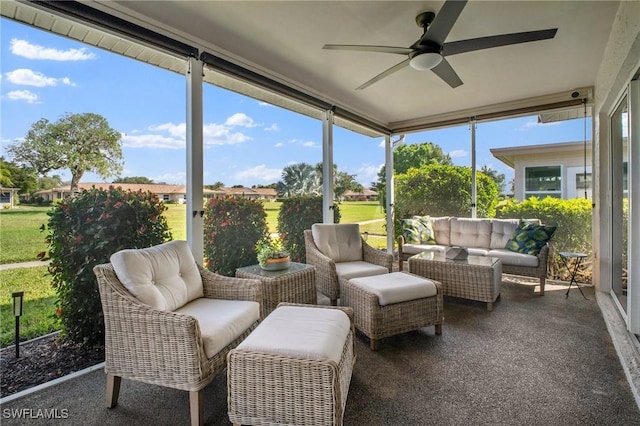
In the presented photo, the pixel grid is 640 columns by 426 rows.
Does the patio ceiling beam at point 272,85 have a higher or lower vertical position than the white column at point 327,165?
higher

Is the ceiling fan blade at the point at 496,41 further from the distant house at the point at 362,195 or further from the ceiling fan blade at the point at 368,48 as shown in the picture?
the distant house at the point at 362,195

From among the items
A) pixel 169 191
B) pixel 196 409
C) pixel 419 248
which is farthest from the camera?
pixel 419 248

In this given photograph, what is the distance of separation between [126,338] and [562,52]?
4.52 metres

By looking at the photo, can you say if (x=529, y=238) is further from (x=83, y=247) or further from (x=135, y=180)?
(x=83, y=247)

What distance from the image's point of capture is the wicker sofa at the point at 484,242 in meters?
3.74

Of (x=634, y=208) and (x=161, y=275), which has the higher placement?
(x=634, y=208)

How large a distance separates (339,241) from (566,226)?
3548 millimetres

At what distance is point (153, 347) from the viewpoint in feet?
5.29

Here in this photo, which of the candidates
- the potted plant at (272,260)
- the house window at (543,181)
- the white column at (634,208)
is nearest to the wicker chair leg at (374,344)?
the potted plant at (272,260)

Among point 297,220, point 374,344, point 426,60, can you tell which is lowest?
point 374,344

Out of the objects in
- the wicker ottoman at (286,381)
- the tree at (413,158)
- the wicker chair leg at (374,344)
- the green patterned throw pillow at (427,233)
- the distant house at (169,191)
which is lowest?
the wicker chair leg at (374,344)

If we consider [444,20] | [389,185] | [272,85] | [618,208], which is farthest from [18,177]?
[618,208]

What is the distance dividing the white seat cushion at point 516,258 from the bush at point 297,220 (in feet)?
7.84

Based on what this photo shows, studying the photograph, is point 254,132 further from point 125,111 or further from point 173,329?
point 173,329
